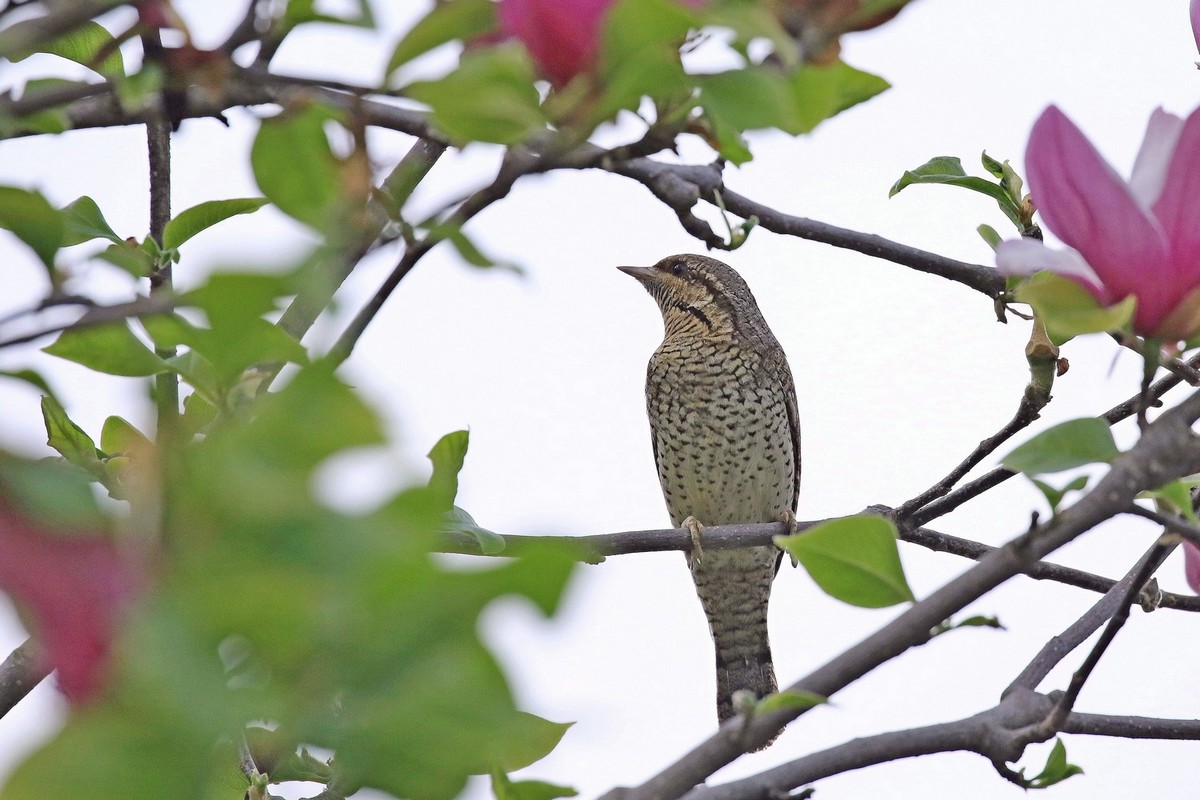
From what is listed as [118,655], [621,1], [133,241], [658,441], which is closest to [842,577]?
[621,1]

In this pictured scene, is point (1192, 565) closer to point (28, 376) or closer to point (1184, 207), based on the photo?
point (1184, 207)

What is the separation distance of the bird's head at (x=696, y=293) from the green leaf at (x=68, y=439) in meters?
3.59

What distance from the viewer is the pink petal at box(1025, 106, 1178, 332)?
1.14 metres

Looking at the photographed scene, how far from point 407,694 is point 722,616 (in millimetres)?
5370

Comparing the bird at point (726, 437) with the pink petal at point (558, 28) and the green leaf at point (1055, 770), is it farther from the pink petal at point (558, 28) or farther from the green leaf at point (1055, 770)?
the pink petal at point (558, 28)

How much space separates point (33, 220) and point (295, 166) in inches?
9.5

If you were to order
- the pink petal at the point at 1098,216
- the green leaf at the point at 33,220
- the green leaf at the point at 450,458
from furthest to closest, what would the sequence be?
the green leaf at the point at 450,458 → the pink petal at the point at 1098,216 → the green leaf at the point at 33,220

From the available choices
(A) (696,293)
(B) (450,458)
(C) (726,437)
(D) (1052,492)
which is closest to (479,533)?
(B) (450,458)

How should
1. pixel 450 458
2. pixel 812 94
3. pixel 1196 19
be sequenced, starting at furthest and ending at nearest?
pixel 450 458, pixel 1196 19, pixel 812 94

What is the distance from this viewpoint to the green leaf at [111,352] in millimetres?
1179

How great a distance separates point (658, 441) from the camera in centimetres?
563

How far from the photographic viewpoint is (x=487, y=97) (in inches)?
36.9

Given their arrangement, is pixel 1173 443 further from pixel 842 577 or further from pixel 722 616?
pixel 722 616

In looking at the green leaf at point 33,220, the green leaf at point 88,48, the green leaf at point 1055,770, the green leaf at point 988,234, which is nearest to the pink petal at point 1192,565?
the green leaf at point 1055,770
